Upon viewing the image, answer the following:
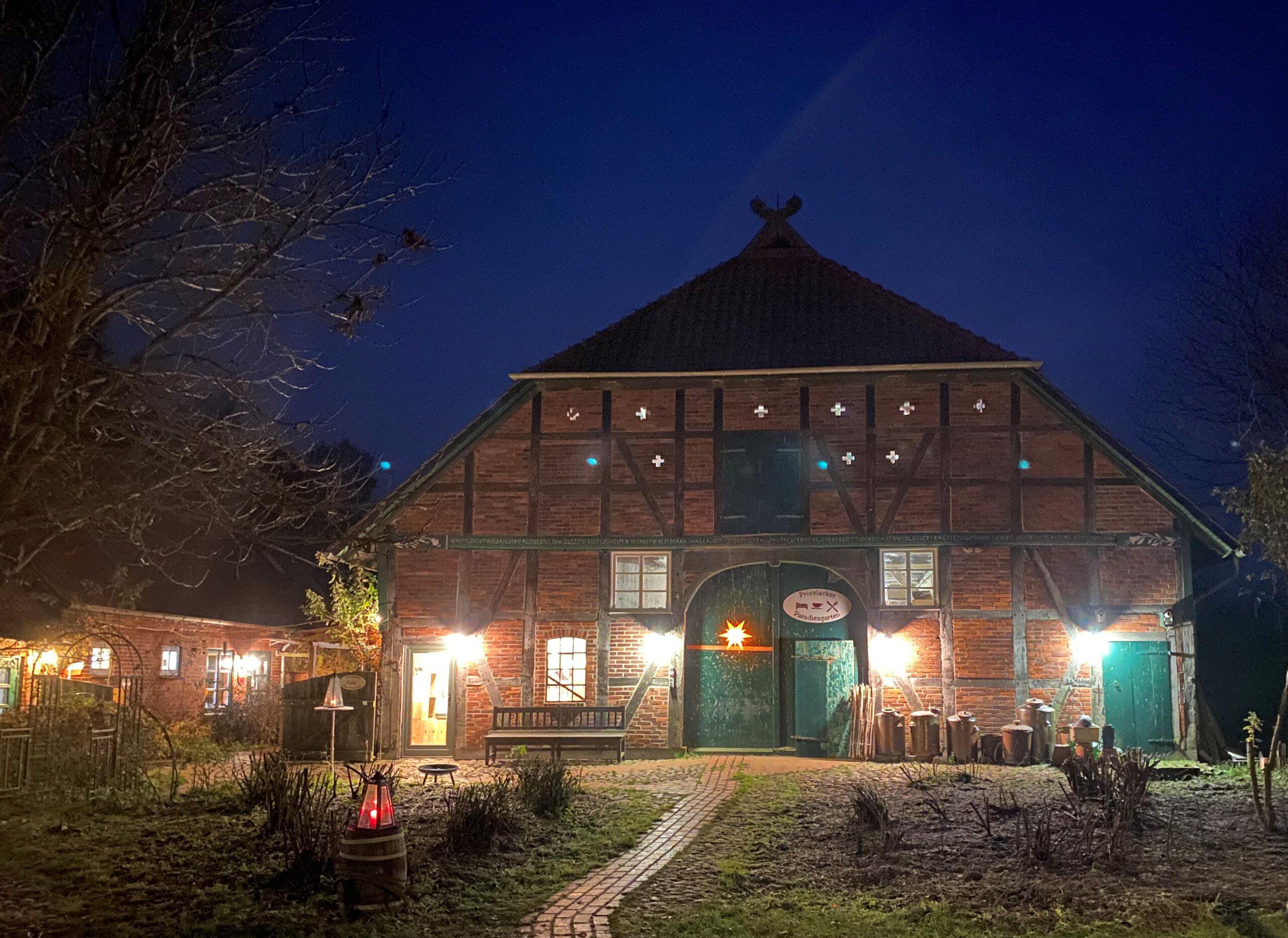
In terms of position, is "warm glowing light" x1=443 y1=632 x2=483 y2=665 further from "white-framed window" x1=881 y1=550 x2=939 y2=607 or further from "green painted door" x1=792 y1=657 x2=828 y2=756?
"white-framed window" x1=881 y1=550 x2=939 y2=607

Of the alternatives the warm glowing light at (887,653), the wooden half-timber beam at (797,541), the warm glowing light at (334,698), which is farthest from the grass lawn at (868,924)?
the wooden half-timber beam at (797,541)

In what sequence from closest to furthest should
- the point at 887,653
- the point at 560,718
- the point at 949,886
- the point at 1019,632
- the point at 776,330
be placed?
1. the point at 949,886
2. the point at 1019,632
3. the point at 560,718
4. the point at 887,653
5. the point at 776,330

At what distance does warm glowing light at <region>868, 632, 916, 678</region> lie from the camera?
59.4 feet

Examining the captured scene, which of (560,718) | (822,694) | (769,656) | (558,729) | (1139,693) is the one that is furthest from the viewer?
(769,656)

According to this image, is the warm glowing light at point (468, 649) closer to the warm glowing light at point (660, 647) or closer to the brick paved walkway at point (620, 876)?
the warm glowing light at point (660, 647)

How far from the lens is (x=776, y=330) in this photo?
64.4ft

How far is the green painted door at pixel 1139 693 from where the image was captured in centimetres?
1752

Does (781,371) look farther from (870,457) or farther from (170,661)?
(170,661)

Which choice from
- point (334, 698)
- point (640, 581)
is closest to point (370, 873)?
point (334, 698)

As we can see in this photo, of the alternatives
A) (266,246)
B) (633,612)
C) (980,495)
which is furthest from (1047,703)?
(266,246)

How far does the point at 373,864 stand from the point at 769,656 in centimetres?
1205

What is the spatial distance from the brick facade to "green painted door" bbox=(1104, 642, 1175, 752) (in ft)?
0.88

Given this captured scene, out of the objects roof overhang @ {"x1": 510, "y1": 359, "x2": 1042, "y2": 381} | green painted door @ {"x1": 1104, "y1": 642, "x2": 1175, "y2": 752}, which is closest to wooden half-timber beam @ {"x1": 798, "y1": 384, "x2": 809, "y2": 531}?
roof overhang @ {"x1": 510, "y1": 359, "x2": 1042, "y2": 381}

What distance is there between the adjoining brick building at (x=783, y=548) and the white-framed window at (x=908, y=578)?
45mm
